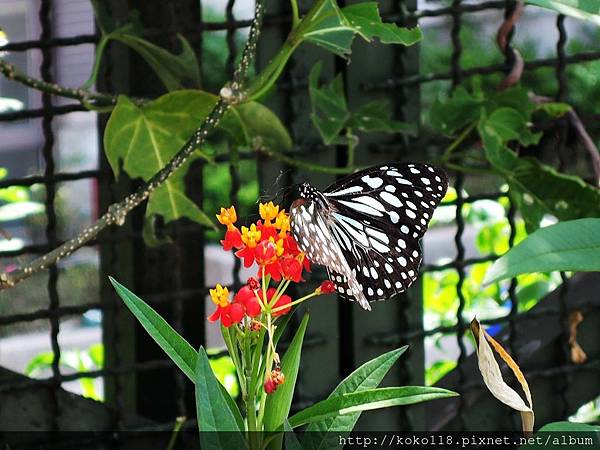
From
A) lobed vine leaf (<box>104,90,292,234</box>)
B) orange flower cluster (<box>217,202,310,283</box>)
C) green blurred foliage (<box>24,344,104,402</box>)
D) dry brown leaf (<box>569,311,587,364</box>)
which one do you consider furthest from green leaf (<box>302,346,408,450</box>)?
green blurred foliage (<box>24,344,104,402</box>)

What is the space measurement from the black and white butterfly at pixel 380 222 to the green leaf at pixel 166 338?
15cm

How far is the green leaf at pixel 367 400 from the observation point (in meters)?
0.74

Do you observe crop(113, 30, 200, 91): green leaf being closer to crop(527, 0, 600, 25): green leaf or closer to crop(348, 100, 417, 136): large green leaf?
crop(348, 100, 417, 136): large green leaf

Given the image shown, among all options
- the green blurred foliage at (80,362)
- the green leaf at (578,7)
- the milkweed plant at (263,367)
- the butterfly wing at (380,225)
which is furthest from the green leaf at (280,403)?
the green blurred foliage at (80,362)

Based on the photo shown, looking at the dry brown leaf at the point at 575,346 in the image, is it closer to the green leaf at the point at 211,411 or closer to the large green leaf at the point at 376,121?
the large green leaf at the point at 376,121

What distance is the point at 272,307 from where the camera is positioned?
760 mm

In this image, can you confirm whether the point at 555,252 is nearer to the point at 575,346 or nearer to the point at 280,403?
the point at 280,403

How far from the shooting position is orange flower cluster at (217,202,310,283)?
74 cm

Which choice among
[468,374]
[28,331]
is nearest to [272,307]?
[468,374]

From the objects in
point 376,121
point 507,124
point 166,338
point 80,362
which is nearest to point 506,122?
point 507,124

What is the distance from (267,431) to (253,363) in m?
0.05

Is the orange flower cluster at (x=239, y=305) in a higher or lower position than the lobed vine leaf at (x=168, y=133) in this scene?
lower

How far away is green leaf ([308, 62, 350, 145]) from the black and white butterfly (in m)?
0.35

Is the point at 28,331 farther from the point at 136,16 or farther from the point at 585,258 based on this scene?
the point at 585,258
